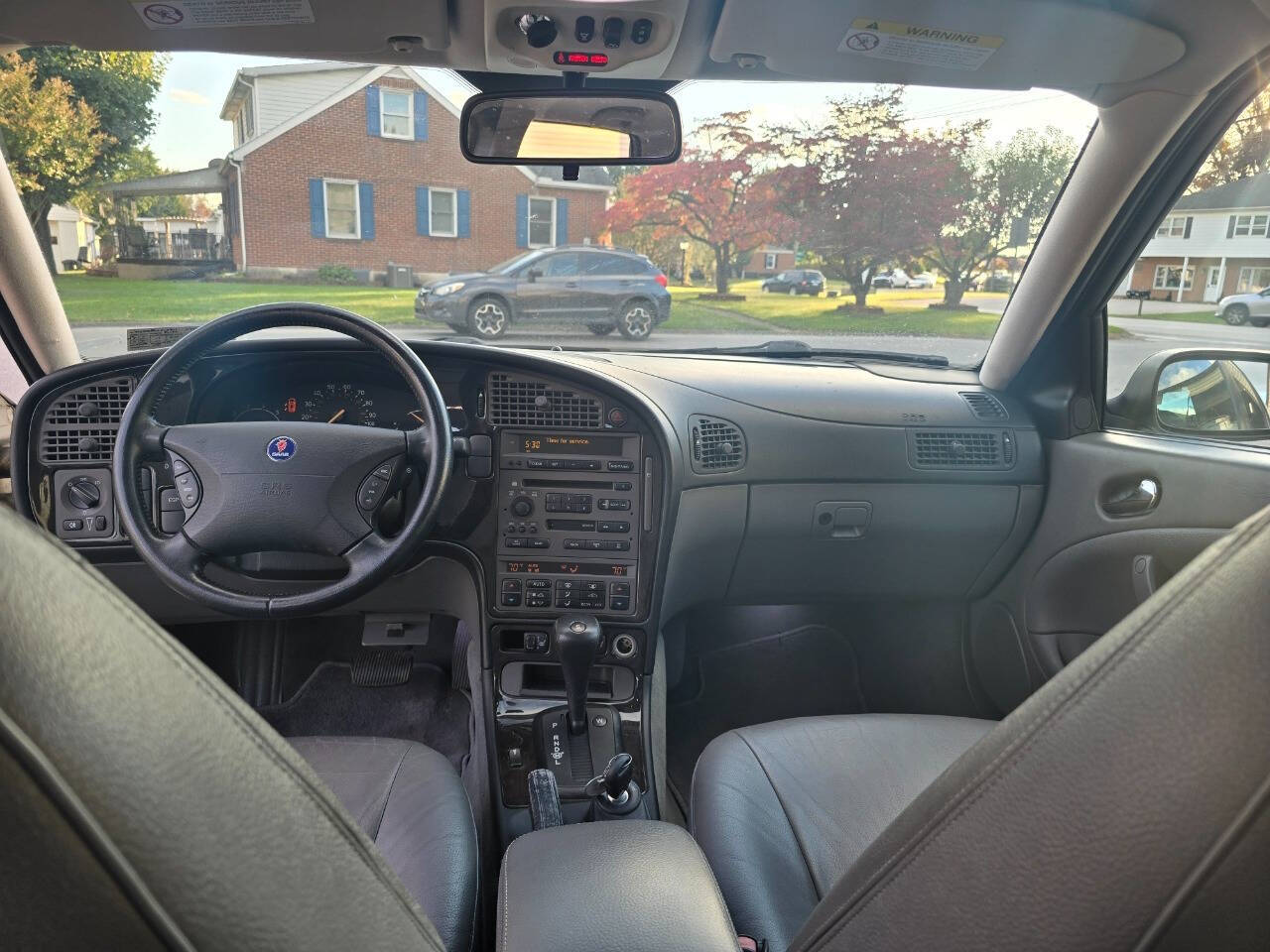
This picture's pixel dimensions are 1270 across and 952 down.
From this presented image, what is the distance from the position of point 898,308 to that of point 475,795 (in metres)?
1.96

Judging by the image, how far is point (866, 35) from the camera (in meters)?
2.00

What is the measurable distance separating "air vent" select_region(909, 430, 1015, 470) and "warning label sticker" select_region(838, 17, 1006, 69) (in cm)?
106

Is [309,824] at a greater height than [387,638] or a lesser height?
greater

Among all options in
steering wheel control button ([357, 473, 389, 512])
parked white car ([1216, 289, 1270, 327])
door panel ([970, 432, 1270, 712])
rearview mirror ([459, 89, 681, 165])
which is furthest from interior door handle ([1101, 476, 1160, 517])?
steering wheel control button ([357, 473, 389, 512])

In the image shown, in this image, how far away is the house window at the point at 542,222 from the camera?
108 inches

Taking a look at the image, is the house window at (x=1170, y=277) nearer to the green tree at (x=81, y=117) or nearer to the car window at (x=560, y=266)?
the car window at (x=560, y=266)

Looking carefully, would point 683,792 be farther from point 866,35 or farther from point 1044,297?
point 866,35

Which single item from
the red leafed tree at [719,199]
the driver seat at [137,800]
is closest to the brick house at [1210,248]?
the red leafed tree at [719,199]

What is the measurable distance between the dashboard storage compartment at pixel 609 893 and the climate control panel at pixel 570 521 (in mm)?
1127

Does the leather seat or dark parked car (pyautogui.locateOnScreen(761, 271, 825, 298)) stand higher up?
dark parked car (pyautogui.locateOnScreen(761, 271, 825, 298))

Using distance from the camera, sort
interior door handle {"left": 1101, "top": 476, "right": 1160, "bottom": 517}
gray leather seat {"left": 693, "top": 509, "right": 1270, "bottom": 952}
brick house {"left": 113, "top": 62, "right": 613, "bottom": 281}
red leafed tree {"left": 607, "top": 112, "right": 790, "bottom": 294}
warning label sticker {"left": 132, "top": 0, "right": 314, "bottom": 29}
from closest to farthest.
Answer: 1. gray leather seat {"left": 693, "top": 509, "right": 1270, "bottom": 952}
2. warning label sticker {"left": 132, "top": 0, "right": 314, "bottom": 29}
3. interior door handle {"left": 1101, "top": 476, "right": 1160, "bottom": 517}
4. brick house {"left": 113, "top": 62, "right": 613, "bottom": 281}
5. red leafed tree {"left": 607, "top": 112, "right": 790, "bottom": 294}

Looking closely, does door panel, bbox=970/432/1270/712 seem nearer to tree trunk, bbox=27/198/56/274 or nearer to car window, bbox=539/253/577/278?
car window, bbox=539/253/577/278

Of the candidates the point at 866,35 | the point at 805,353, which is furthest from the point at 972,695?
the point at 866,35

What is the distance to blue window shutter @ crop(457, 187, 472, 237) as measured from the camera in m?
2.79
